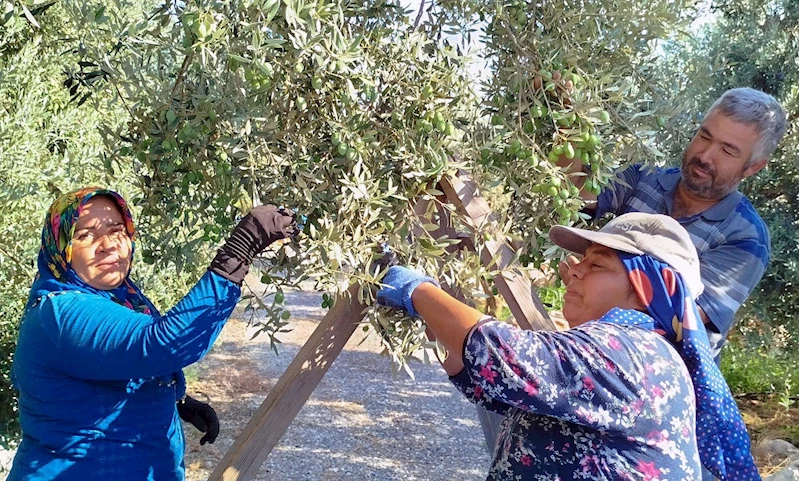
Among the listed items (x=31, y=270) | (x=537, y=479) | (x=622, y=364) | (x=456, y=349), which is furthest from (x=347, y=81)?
(x=31, y=270)

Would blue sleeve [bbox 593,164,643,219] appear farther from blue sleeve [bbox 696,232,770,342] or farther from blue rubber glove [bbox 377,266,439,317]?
blue rubber glove [bbox 377,266,439,317]

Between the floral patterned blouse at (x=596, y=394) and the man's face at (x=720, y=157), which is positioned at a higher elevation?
the man's face at (x=720, y=157)

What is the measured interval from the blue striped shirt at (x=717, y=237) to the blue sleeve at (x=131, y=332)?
1.33 meters

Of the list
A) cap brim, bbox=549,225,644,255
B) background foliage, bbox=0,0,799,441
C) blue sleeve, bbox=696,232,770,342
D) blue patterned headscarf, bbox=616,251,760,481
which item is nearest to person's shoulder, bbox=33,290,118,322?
background foliage, bbox=0,0,799,441

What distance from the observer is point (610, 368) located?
1436 mm

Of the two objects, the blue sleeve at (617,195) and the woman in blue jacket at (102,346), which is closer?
the woman in blue jacket at (102,346)

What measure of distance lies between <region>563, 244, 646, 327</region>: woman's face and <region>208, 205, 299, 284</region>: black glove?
77 cm

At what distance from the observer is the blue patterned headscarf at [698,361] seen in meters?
1.58

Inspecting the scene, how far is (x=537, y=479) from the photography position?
5.20 feet

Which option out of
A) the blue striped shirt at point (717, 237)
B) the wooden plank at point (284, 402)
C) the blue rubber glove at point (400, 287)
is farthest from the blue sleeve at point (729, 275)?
the wooden plank at point (284, 402)

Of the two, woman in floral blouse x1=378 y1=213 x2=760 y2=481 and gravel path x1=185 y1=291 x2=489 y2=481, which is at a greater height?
woman in floral blouse x1=378 y1=213 x2=760 y2=481

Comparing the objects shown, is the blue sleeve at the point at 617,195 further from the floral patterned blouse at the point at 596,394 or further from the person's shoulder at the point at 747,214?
the floral patterned blouse at the point at 596,394

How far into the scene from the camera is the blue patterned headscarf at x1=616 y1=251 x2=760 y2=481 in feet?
5.19

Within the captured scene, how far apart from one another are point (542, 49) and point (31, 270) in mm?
3351
